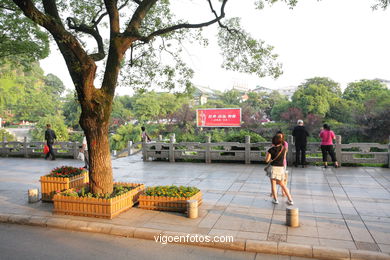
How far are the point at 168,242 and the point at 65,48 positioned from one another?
455 cm

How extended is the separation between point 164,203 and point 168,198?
0.14 m

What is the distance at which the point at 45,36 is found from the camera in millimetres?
12875

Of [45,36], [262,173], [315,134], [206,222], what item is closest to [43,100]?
[45,36]

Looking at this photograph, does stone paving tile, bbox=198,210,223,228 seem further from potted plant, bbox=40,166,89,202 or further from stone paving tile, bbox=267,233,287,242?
potted plant, bbox=40,166,89,202

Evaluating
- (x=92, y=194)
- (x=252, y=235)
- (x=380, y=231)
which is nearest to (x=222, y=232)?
(x=252, y=235)

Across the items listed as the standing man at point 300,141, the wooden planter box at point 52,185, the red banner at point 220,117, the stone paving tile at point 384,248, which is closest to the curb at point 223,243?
the stone paving tile at point 384,248

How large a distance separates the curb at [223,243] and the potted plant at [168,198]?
3.61ft

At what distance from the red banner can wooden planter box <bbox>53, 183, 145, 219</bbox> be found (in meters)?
17.2

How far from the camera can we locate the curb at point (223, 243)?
4.46m

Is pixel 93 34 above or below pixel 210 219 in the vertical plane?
above

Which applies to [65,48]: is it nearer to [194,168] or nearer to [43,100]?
[194,168]

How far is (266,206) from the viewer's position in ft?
22.5

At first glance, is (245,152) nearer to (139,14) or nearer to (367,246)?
(139,14)

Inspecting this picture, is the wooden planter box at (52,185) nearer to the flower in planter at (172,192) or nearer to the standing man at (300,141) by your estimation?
the flower in planter at (172,192)
